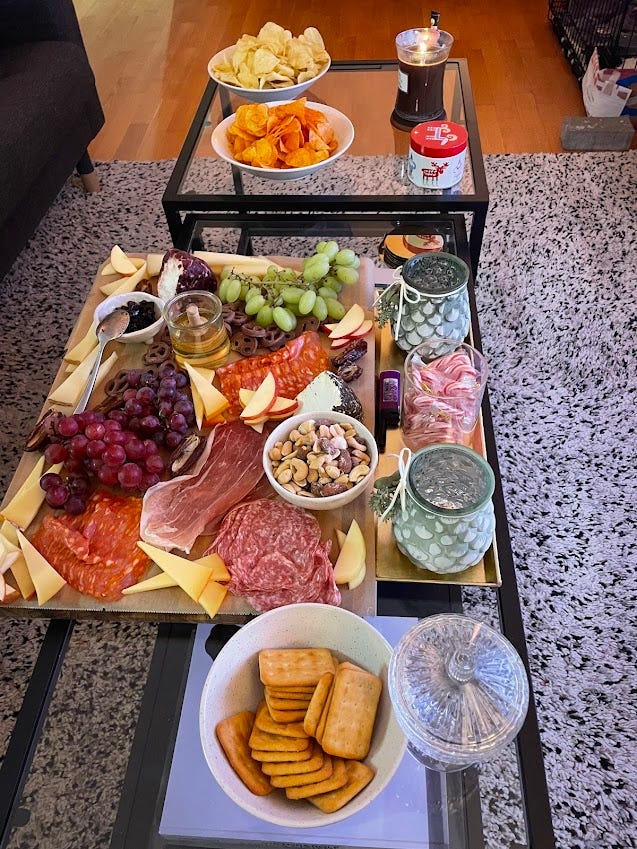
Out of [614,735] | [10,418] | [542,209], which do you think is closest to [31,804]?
[614,735]

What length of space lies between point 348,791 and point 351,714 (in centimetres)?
7

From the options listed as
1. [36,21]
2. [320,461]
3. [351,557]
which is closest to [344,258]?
[320,461]

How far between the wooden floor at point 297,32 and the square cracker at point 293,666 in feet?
7.38

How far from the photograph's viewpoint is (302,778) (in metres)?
0.67

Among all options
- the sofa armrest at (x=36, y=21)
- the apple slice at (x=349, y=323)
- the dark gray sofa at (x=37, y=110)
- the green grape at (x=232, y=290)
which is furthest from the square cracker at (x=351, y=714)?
the sofa armrest at (x=36, y=21)

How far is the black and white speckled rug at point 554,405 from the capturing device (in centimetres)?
116

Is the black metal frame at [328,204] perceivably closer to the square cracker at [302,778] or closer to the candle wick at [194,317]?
the candle wick at [194,317]

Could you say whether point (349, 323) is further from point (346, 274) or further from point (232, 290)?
point (232, 290)

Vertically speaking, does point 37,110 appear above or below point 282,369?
above

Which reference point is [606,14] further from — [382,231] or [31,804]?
[31,804]

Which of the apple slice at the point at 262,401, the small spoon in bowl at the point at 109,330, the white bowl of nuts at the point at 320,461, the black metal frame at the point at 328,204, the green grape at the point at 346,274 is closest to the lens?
the white bowl of nuts at the point at 320,461

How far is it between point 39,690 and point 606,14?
10.2 ft

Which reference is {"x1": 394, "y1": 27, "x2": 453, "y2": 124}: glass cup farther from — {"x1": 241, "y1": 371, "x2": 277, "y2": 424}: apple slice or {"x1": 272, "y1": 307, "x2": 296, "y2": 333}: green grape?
{"x1": 241, "y1": 371, "x2": 277, "y2": 424}: apple slice

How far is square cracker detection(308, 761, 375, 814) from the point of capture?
0.66 meters
